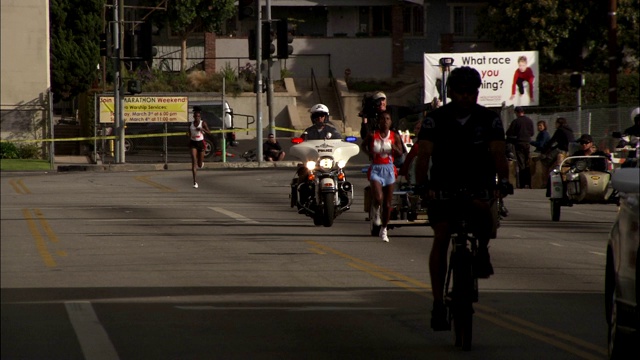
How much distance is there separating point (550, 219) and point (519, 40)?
34034mm

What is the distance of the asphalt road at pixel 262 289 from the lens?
823 cm

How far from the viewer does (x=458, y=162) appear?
29.1ft

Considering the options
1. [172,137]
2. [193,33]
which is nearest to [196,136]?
[172,137]

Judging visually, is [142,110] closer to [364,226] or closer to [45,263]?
[364,226]

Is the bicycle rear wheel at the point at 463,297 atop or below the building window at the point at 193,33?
below

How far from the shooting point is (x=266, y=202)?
82.6 feet

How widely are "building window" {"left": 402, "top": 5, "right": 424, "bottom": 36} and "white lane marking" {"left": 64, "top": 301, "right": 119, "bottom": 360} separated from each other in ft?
181

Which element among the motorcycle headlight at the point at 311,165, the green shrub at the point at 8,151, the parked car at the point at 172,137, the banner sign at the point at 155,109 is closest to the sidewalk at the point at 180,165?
the parked car at the point at 172,137

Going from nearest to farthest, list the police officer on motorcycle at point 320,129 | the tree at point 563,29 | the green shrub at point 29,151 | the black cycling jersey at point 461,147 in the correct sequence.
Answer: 1. the green shrub at point 29,151
2. the black cycling jersey at point 461,147
3. the police officer on motorcycle at point 320,129
4. the tree at point 563,29

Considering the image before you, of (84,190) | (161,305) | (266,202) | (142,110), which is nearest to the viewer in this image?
(161,305)

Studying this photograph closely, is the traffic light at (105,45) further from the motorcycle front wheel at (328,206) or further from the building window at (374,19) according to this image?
the building window at (374,19)

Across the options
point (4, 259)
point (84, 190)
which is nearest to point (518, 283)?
point (4, 259)

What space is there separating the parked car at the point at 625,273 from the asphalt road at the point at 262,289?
84cm

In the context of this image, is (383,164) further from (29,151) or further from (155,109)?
(155,109)
